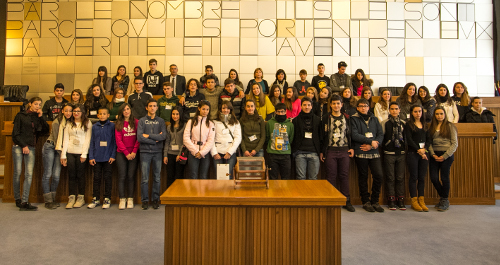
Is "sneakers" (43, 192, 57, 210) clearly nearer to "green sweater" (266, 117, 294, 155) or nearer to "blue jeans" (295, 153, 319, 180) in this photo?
"green sweater" (266, 117, 294, 155)

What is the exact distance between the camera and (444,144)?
15.9 ft

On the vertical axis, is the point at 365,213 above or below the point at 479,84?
below

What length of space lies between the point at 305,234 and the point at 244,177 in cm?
64

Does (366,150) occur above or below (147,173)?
above

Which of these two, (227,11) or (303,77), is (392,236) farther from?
(227,11)

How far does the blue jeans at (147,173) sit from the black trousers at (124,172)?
0.15 meters

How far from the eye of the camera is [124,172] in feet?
15.8

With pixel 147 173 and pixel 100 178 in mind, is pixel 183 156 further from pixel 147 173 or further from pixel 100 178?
pixel 100 178

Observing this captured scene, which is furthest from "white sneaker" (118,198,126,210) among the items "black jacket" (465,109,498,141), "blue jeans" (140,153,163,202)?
"black jacket" (465,109,498,141)

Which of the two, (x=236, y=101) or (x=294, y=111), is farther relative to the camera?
(x=236, y=101)

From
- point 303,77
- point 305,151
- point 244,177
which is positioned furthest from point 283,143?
point 303,77

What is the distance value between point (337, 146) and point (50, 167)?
3.91 m

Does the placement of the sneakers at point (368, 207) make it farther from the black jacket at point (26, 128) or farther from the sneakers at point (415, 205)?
the black jacket at point (26, 128)

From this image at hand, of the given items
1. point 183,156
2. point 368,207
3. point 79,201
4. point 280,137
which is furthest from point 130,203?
point 368,207
